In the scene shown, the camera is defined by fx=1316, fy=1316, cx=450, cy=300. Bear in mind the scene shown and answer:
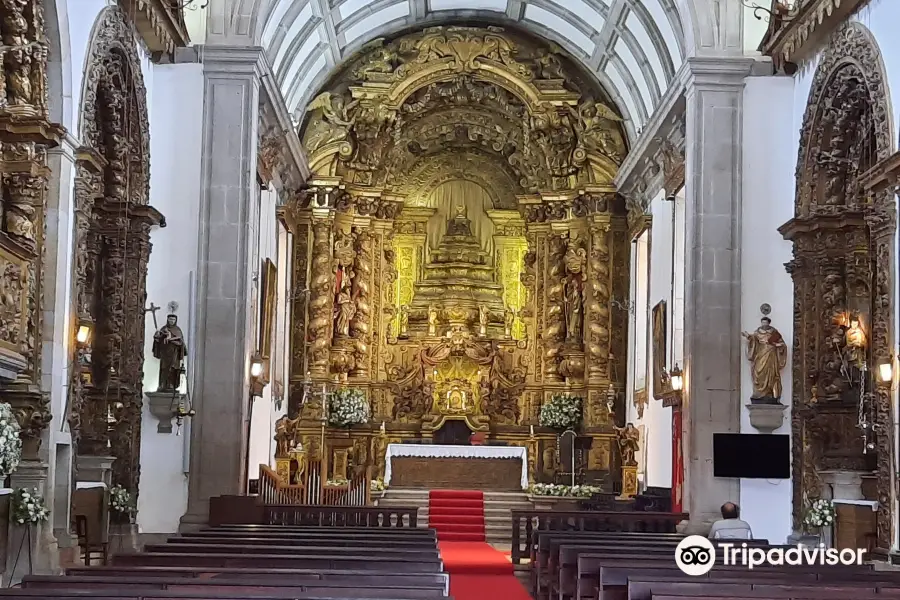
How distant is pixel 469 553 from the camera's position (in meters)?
20.0

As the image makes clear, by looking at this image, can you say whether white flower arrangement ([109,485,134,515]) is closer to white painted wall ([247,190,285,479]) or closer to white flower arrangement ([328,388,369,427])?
white painted wall ([247,190,285,479])

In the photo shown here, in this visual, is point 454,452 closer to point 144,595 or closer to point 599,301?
point 599,301

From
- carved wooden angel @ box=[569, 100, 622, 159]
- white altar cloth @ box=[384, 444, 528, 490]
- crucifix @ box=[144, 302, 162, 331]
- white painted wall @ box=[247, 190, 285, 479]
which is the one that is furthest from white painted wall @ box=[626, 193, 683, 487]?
crucifix @ box=[144, 302, 162, 331]

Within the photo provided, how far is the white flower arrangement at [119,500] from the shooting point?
16.9 metres

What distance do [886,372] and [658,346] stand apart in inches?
398

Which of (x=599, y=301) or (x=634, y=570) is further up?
(x=599, y=301)

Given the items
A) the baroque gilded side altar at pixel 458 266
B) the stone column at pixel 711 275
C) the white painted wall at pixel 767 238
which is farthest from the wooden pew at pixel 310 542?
the baroque gilded side altar at pixel 458 266

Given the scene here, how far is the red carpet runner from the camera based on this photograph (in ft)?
50.9

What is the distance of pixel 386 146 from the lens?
95.8 ft

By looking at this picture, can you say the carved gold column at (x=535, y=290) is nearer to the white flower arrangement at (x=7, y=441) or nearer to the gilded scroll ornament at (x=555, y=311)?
the gilded scroll ornament at (x=555, y=311)

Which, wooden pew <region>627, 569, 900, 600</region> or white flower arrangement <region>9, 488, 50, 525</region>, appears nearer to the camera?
wooden pew <region>627, 569, 900, 600</region>

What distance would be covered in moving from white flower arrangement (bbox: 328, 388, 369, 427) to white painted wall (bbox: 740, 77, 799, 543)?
1063cm

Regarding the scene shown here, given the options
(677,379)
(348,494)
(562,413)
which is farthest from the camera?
(562,413)

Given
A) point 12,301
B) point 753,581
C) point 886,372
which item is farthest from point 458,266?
point 753,581
